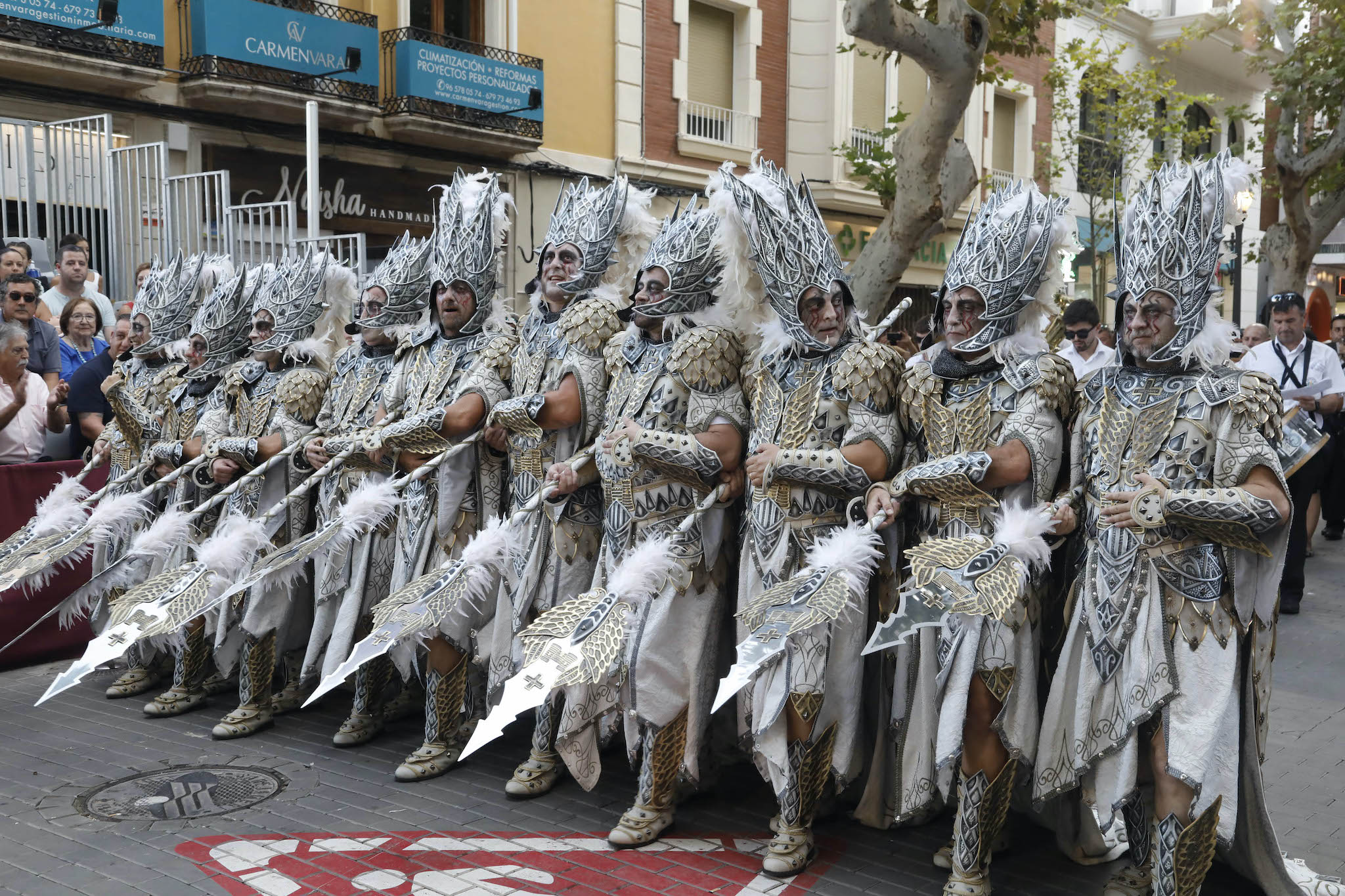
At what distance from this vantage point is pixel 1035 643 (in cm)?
398

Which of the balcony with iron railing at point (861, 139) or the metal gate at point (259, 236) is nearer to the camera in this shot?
the metal gate at point (259, 236)

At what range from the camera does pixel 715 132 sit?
18.9m

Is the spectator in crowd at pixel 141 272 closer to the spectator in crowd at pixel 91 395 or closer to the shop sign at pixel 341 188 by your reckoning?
the spectator in crowd at pixel 91 395

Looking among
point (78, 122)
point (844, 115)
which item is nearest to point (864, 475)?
point (78, 122)

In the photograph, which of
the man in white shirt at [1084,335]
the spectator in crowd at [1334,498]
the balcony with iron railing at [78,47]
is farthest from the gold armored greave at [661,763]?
the balcony with iron railing at [78,47]

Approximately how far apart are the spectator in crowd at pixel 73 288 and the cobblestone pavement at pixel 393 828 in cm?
437

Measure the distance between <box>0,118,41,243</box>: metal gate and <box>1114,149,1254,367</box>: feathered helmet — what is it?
9.84 meters

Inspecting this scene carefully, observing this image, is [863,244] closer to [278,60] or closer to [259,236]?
[278,60]

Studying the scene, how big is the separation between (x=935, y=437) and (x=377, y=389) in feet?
9.34

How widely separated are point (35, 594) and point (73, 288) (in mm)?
3129

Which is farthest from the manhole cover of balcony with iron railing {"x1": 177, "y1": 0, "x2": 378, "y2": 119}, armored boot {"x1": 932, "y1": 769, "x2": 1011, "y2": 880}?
balcony with iron railing {"x1": 177, "y1": 0, "x2": 378, "y2": 119}

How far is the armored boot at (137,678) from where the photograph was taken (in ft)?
21.2

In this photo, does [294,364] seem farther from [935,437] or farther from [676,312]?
[935,437]

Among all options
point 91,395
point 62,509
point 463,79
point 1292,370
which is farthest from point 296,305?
point 463,79
